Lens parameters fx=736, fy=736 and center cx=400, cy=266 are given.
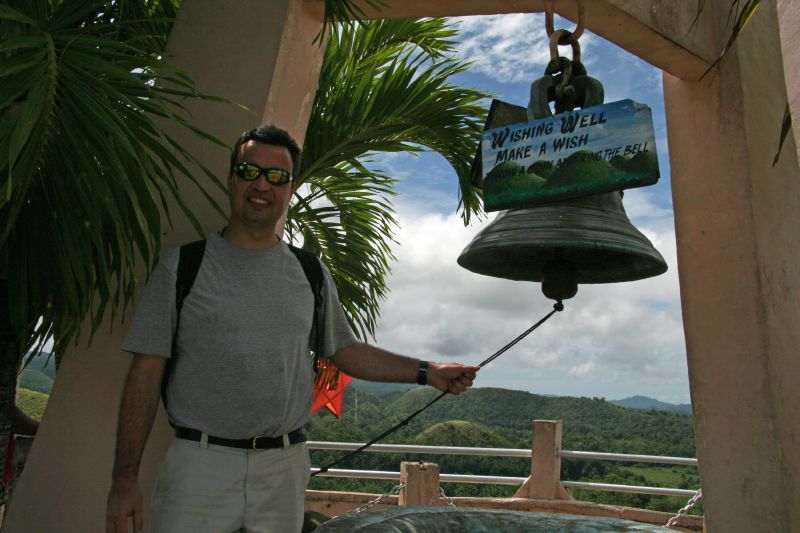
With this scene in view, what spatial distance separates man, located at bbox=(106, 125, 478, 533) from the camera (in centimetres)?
176

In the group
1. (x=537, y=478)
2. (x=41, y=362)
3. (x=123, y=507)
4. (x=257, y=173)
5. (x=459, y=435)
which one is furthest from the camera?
(x=459, y=435)

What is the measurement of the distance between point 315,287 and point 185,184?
0.61 meters

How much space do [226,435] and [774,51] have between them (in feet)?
8.61

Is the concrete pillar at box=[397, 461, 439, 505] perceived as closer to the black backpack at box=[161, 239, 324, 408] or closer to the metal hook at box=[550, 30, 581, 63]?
the black backpack at box=[161, 239, 324, 408]

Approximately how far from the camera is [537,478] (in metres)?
6.02

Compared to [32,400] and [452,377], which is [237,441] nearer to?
[452,377]

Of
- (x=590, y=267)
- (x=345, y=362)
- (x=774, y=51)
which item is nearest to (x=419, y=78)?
(x=774, y=51)

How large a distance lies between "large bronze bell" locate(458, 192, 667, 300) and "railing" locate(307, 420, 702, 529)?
322 cm

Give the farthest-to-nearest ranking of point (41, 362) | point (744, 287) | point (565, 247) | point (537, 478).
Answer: point (537, 478), point (744, 287), point (41, 362), point (565, 247)

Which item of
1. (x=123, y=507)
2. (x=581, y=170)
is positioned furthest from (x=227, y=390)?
(x=581, y=170)

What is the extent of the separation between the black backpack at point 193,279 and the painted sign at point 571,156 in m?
0.56

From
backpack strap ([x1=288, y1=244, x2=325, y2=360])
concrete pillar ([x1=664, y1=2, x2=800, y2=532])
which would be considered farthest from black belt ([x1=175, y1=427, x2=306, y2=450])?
concrete pillar ([x1=664, y1=2, x2=800, y2=532])

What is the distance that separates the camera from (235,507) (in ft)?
5.85

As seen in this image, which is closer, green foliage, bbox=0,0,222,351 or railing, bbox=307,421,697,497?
green foliage, bbox=0,0,222,351
